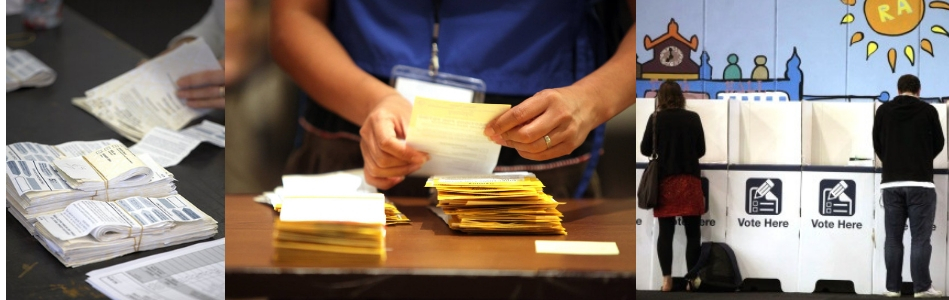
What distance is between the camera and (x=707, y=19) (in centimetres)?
412

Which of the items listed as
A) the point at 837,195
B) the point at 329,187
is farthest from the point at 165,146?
the point at 837,195

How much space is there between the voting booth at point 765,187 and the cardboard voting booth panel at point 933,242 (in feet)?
1.23

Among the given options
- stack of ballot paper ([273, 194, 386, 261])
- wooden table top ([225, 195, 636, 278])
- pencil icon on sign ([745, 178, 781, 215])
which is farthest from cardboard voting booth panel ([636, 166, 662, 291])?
stack of ballot paper ([273, 194, 386, 261])

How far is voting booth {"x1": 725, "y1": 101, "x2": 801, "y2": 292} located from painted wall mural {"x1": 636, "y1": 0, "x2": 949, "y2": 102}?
4.4 inches

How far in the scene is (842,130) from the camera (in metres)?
4.13

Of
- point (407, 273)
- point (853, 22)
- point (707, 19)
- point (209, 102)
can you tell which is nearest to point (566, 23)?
point (407, 273)

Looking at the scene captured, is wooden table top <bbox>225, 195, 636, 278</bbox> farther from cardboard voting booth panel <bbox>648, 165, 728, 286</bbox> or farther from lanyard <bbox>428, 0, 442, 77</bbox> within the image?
cardboard voting booth panel <bbox>648, 165, 728, 286</bbox>

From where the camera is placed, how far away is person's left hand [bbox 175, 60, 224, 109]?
2.93 metres

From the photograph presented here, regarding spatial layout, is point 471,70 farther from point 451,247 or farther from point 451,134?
point 451,247

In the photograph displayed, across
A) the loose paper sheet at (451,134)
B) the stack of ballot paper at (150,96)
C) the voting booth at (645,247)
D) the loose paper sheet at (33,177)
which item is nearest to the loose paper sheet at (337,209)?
the loose paper sheet at (451,134)

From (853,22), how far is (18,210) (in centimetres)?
358

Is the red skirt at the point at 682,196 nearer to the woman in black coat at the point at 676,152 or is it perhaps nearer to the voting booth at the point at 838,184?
the woman in black coat at the point at 676,152

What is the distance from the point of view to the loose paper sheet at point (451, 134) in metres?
1.84

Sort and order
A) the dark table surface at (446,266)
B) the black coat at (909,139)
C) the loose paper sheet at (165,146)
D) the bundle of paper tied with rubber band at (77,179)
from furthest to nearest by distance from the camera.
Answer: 1. the black coat at (909,139)
2. the loose paper sheet at (165,146)
3. the bundle of paper tied with rubber band at (77,179)
4. the dark table surface at (446,266)
